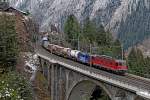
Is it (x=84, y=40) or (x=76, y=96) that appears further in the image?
(x=84, y=40)

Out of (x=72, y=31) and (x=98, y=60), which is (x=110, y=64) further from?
(x=72, y=31)

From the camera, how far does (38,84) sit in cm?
6869

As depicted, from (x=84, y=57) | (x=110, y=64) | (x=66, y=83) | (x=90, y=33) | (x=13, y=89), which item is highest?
(x=90, y=33)

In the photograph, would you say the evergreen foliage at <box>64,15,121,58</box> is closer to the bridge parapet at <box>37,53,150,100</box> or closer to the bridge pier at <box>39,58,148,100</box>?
the bridge parapet at <box>37,53,150,100</box>

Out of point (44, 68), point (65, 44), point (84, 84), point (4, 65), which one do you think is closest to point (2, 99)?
point (4, 65)

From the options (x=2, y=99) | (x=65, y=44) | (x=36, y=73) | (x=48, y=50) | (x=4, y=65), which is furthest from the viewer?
(x=65, y=44)

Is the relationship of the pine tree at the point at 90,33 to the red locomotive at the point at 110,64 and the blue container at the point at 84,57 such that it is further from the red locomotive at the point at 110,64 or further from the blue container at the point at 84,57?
the red locomotive at the point at 110,64

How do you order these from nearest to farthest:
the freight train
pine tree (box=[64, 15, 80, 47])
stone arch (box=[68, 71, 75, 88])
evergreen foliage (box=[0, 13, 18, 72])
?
evergreen foliage (box=[0, 13, 18, 72])
the freight train
stone arch (box=[68, 71, 75, 88])
pine tree (box=[64, 15, 80, 47])

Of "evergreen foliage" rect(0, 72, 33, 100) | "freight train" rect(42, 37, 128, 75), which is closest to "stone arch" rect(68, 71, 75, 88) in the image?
"freight train" rect(42, 37, 128, 75)

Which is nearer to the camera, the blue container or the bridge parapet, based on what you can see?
the bridge parapet

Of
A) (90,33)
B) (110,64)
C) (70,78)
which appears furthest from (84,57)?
(90,33)

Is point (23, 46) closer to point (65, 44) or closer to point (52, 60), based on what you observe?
point (52, 60)

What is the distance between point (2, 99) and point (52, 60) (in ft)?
119

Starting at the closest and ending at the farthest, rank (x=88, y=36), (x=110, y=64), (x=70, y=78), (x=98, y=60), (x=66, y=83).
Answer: (x=110, y=64) < (x=98, y=60) < (x=70, y=78) < (x=66, y=83) < (x=88, y=36)
